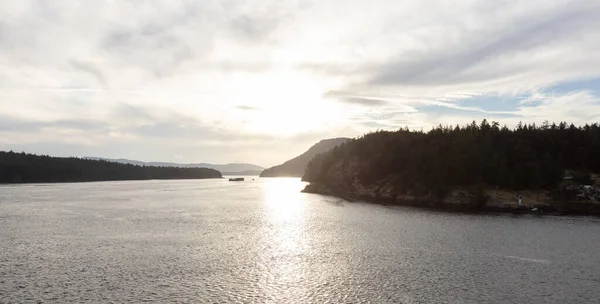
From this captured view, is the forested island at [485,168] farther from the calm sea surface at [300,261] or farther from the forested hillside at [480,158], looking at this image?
the calm sea surface at [300,261]

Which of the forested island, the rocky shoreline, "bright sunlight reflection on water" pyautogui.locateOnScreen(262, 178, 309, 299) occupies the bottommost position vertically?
"bright sunlight reflection on water" pyautogui.locateOnScreen(262, 178, 309, 299)

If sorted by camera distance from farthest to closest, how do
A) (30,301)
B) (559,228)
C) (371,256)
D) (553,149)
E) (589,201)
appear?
(553,149), (589,201), (559,228), (371,256), (30,301)

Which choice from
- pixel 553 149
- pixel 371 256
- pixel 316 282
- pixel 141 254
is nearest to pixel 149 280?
pixel 141 254

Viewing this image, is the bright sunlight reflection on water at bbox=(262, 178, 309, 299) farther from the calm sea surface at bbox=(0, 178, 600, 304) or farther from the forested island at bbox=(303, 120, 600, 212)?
the forested island at bbox=(303, 120, 600, 212)

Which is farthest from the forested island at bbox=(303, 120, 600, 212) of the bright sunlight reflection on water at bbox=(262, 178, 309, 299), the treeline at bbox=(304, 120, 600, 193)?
the bright sunlight reflection on water at bbox=(262, 178, 309, 299)

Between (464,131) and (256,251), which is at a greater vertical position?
(464,131)

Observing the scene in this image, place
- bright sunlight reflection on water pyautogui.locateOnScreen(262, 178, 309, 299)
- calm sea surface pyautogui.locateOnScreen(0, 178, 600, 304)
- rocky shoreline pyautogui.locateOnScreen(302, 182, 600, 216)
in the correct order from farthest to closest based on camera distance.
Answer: rocky shoreline pyautogui.locateOnScreen(302, 182, 600, 216), bright sunlight reflection on water pyautogui.locateOnScreen(262, 178, 309, 299), calm sea surface pyautogui.locateOnScreen(0, 178, 600, 304)

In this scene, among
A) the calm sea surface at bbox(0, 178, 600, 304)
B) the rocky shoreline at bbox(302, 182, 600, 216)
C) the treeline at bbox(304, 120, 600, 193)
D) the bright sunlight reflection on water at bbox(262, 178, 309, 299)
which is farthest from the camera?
the treeline at bbox(304, 120, 600, 193)

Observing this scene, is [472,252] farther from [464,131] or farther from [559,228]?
[464,131]

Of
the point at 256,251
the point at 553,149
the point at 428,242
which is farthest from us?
the point at 553,149
